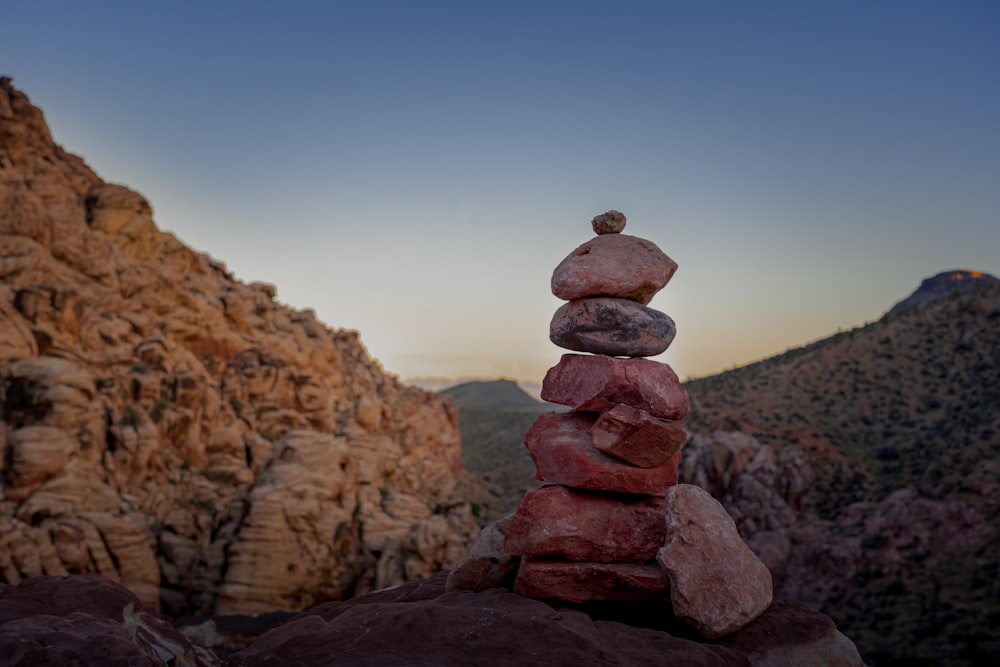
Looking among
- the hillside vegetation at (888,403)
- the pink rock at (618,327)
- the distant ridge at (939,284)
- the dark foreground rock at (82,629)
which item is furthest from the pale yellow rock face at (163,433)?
the distant ridge at (939,284)

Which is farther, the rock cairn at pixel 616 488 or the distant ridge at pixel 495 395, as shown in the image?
the distant ridge at pixel 495 395

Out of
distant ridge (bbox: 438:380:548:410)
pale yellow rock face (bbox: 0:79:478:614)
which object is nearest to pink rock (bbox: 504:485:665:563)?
pale yellow rock face (bbox: 0:79:478:614)

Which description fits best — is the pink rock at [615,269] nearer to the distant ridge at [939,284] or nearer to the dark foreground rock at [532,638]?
the dark foreground rock at [532,638]

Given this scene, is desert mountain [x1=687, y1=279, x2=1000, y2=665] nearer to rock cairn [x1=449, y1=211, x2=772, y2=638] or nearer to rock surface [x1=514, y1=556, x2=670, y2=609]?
rock cairn [x1=449, y1=211, x2=772, y2=638]

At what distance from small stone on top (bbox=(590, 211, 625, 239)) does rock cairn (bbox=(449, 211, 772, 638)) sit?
0.02 metres

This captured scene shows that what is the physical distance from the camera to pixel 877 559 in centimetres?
2931

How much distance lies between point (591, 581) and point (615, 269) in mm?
5884

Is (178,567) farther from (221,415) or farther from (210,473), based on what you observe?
(221,415)

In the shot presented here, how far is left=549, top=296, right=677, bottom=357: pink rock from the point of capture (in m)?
12.5

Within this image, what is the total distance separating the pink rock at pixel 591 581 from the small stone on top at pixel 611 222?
6.60m

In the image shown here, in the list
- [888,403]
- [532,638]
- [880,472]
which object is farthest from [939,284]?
[532,638]

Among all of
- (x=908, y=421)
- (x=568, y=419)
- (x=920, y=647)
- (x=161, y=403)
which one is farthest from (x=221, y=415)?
(x=908, y=421)

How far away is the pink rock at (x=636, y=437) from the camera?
11547 mm

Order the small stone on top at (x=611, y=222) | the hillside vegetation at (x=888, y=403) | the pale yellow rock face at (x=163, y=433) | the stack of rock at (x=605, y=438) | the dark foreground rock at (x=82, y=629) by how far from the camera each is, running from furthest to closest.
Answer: the hillside vegetation at (x=888, y=403) < the pale yellow rock face at (x=163, y=433) < the small stone on top at (x=611, y=222) < the stack of rock at (x=605, y=438) < the dark foreground rock at (x=82, y=629)
